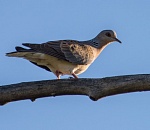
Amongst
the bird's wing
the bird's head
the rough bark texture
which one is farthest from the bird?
Result: the rough bark texture

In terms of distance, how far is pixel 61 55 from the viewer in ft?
22.3

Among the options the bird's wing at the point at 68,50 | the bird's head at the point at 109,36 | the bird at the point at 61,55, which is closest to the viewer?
the bird at the point at 61,55

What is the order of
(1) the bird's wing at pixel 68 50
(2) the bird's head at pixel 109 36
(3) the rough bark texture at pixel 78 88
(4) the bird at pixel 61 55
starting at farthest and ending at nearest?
(2) the bird's head at pixel 109 36 < (1) the bird's wing at pixel 68 50 < (4) the bird at pixel 61 55 < (3) the rough bark texture at pixel 78 88

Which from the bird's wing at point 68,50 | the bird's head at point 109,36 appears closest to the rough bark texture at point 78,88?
the bird's wing at point 68,50

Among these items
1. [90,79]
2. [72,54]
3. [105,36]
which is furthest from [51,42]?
[90,79]

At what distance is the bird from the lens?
20.8 feet

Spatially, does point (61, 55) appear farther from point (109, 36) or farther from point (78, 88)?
point (78, 88)

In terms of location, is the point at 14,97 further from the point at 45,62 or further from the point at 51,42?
the point at 51,42

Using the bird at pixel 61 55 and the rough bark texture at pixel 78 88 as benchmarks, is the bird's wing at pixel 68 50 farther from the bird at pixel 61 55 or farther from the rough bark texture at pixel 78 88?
the rough bark texture at pixel 78 88

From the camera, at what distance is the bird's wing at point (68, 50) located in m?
6.58

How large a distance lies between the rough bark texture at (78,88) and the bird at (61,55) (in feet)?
4.84

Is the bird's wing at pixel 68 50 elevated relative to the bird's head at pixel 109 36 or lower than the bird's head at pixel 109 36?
Answer: lower

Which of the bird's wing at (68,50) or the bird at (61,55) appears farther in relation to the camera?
the bird's wing at (68,50)

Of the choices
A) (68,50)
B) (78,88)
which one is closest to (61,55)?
(68,50)
